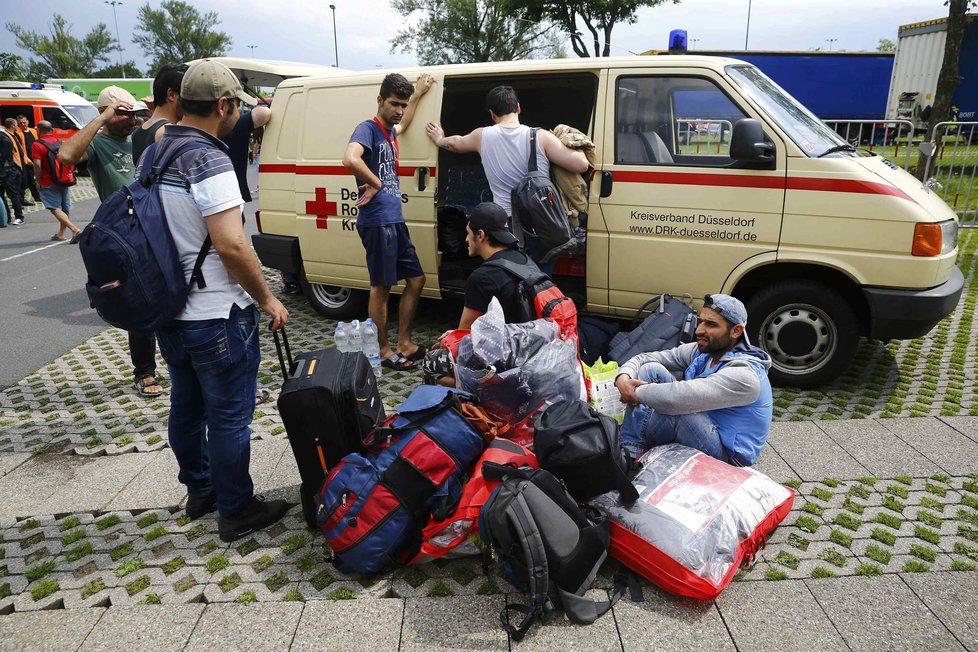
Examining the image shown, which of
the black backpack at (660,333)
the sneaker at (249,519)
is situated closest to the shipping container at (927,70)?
the black backpack at (660,333)

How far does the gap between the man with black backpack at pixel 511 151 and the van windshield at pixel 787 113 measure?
1.21m

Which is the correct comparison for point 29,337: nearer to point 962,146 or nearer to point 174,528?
point 174,528

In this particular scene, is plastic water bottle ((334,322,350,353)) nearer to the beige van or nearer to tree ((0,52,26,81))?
the beige van

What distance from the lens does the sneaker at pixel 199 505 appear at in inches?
133

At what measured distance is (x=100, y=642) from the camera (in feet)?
8.41

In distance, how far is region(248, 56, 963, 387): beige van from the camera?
166 inches

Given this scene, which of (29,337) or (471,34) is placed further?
(471,34)

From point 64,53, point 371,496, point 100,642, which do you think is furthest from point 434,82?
point 64,53

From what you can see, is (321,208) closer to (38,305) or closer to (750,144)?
(750,144)

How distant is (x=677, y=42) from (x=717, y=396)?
414 cm

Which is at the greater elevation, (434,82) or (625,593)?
(434,82)

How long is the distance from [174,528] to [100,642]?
0.79 meters

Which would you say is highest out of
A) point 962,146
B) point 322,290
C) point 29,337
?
point 962,146

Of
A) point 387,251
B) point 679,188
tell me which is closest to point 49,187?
point 387,251
